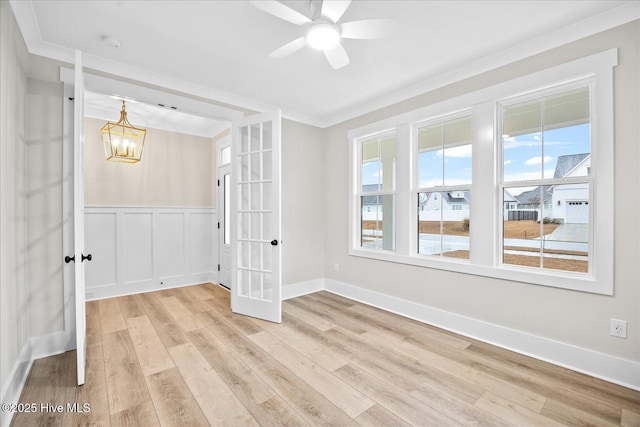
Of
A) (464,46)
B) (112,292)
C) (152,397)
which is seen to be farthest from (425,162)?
(112,292)

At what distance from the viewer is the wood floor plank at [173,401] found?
1724 millimetres

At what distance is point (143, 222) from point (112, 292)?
110cm

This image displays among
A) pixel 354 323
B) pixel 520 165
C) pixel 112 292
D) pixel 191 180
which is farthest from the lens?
pixel 191 180

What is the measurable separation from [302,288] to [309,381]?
219cm

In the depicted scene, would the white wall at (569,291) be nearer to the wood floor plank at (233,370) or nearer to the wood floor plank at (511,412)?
the wood floor plank at (511,412)

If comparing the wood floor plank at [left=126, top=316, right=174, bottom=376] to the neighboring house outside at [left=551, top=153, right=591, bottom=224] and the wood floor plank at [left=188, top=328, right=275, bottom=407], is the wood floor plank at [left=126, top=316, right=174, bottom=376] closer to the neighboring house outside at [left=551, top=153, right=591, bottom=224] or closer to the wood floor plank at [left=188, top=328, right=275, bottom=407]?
the wood floor plank at [left=188, top=328, right=275, bottom=407]

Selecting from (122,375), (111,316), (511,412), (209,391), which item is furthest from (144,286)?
(511,412)

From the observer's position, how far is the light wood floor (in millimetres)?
1758

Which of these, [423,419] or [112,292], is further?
[112,292]

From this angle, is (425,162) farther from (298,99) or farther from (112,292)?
(112,292)

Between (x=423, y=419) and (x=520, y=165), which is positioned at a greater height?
(x=520, y=165)

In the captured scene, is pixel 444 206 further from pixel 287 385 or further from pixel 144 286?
pixel 144 286

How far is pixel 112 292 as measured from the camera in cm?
416

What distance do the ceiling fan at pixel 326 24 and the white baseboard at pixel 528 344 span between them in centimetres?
274
